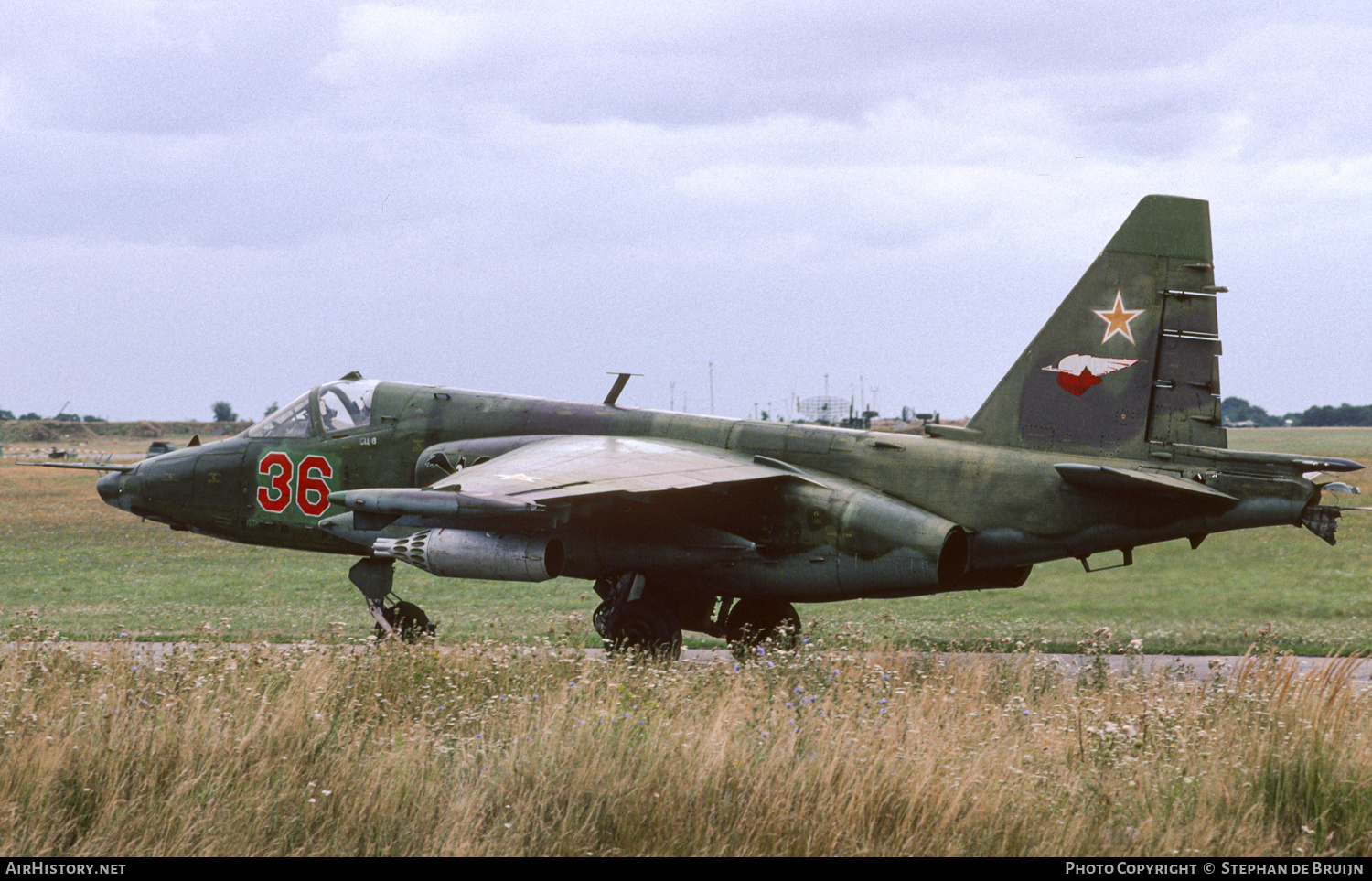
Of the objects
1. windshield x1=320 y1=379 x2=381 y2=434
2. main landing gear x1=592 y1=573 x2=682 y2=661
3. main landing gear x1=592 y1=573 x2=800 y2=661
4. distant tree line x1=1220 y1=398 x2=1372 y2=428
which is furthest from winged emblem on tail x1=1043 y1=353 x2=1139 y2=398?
distant tree line x1=1220 y1=398 x2=1372 y2=428

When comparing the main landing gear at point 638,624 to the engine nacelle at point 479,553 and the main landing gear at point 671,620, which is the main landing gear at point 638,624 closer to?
the main landing gear at point 671,620

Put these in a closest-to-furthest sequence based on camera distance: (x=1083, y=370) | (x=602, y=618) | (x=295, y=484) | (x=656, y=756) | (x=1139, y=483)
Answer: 1. (x=656, y=756)
2. (x=1139, y=483)
3. (x=1083, y=370)
4. (x=602, y=618)
5. (x=295, y=484)

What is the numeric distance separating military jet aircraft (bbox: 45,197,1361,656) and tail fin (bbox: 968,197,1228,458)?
0.07 ft


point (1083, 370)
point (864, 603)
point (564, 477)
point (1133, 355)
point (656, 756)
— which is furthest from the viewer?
→ point (864, 603)

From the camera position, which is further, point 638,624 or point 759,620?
point 759,620

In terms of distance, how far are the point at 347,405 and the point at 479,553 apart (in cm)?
441

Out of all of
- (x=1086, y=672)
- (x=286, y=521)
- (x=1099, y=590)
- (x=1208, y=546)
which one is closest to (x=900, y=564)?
(x=1086, y=672)

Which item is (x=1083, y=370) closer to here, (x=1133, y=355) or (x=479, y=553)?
(x=1133, y=355)

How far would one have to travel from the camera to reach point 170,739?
7.75 m

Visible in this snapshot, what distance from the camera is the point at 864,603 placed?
2314 cm

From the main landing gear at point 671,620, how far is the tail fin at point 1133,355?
3581mm

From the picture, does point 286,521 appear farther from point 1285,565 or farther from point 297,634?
point 1285,565

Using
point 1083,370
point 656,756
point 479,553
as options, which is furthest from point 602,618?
point 656,756

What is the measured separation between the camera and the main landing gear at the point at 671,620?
42.8 feet
